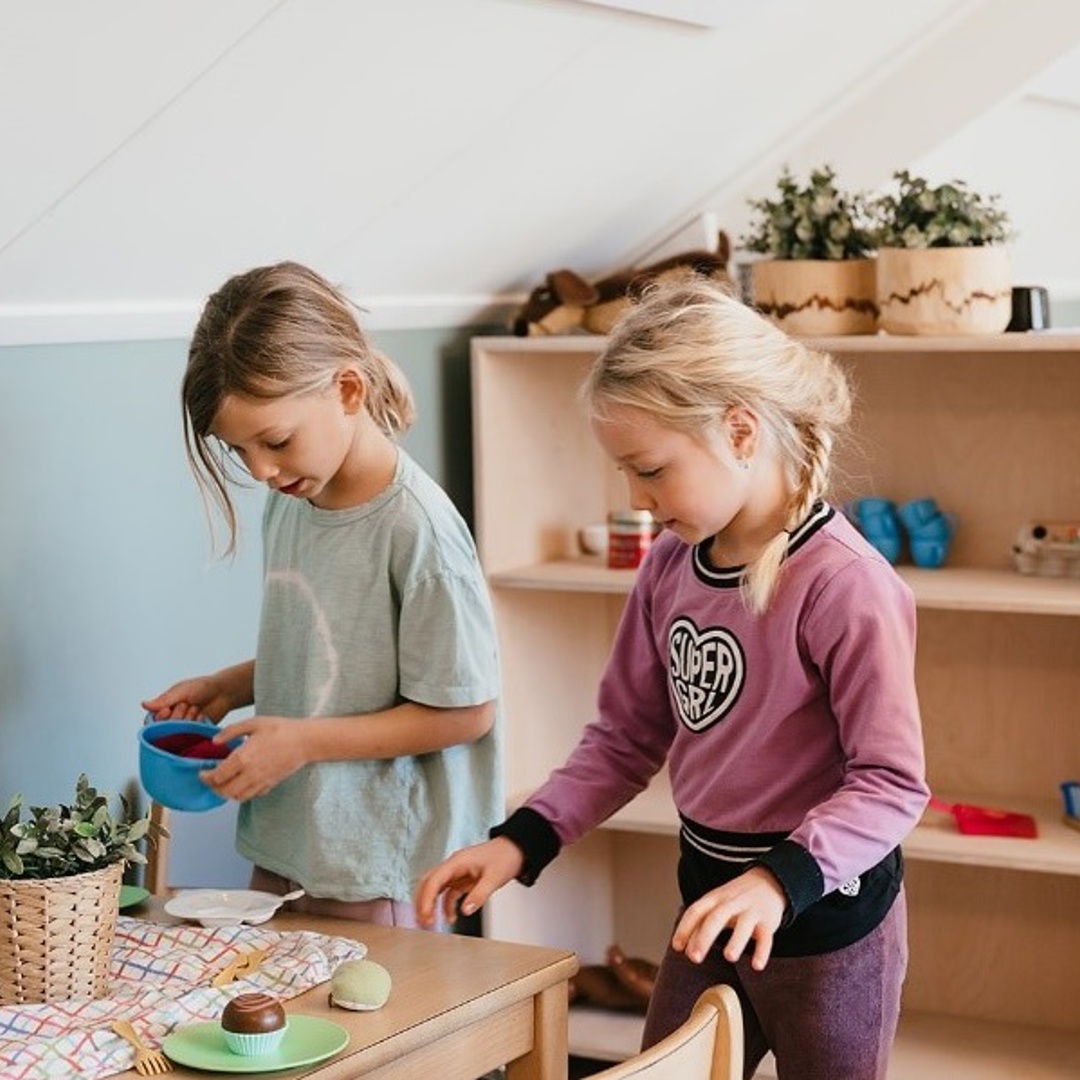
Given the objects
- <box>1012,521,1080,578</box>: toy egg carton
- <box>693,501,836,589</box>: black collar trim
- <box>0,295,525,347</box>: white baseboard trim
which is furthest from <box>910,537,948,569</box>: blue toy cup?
<box>693,501,836,589</box>: black collar trim

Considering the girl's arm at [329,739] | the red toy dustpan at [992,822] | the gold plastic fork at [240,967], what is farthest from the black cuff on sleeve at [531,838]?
the red toy dustpan at [992,822]

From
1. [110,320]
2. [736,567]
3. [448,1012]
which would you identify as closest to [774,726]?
[736,567]

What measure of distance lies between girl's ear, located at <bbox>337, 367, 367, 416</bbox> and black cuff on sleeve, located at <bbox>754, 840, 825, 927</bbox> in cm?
61

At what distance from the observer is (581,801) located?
1.84m

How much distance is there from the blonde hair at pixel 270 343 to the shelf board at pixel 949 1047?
132 centimetres

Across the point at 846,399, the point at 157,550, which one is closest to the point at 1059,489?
the point at 846,399

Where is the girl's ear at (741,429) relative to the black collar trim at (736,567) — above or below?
above

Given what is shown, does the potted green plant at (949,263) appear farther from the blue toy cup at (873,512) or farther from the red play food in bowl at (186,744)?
the red play food in bowl at (186,744)

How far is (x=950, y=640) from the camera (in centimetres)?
289

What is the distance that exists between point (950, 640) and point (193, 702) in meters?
1.27

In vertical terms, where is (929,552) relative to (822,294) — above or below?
below

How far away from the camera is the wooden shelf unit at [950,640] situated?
2.79 m

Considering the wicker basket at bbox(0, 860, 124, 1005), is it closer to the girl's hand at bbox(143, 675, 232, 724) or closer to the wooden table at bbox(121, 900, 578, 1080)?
the wooden table at bbox(121, 900, 578, 1080)

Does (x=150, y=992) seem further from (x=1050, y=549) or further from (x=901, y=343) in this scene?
(x=1050, y=549)
